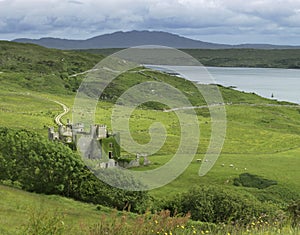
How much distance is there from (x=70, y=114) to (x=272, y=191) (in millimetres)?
60552

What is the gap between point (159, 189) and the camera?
4966cm

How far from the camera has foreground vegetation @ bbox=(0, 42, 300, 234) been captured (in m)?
10.2

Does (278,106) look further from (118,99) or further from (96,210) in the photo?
(96,210)

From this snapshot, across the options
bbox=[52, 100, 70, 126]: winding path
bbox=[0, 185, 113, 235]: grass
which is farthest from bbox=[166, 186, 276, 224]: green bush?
bbox=[52, 100, 70, 126]: winding path

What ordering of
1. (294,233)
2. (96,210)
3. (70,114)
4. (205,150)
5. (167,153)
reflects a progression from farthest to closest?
(70,114), (205,150), (167,153), (96,210), (294,233)

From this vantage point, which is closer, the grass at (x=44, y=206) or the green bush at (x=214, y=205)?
the grass at (x=44, y=206)

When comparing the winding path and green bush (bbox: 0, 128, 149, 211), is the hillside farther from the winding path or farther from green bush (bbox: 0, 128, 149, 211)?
green bush (bbox: 0, 128, 149, 211)

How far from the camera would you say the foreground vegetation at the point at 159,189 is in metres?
10.2

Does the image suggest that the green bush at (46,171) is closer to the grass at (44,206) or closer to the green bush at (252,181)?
the grass at (44,206)

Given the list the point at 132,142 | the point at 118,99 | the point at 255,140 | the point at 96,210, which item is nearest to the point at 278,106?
the point at 118,99

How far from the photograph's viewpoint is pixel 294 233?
907 cm

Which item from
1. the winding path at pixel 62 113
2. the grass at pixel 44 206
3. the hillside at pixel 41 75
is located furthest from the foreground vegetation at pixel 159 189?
the hillside at pixel 41 75

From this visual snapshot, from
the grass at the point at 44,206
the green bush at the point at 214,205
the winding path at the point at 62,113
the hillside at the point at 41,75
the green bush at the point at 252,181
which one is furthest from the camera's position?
the hillside at the point at 41,75

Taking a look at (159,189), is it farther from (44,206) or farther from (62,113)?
(62,113)
